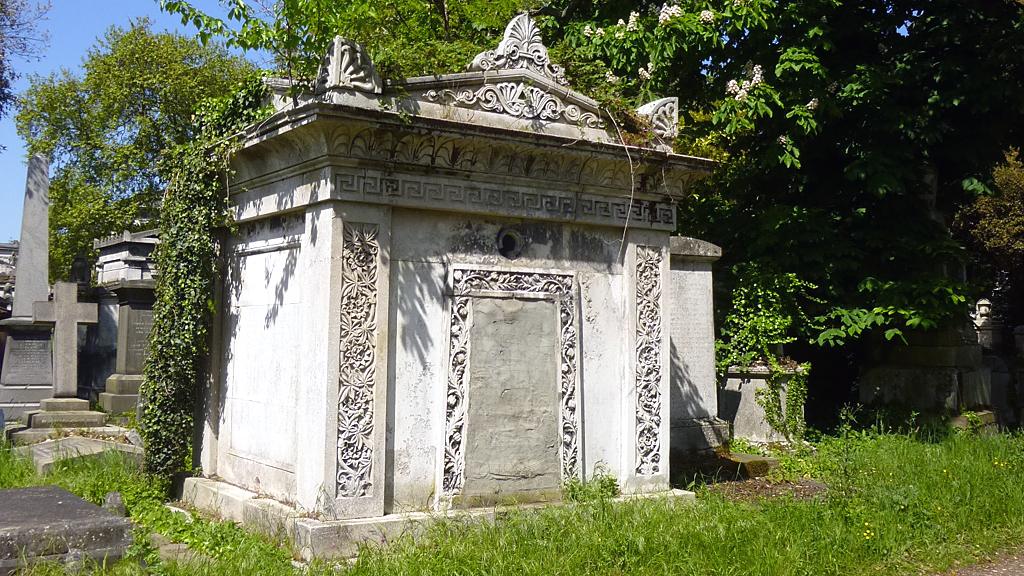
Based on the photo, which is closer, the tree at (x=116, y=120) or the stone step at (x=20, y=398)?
the stone step at (x=20, y=398)

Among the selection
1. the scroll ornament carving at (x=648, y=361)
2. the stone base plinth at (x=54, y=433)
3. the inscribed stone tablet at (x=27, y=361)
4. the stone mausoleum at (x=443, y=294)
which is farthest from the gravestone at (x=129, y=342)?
the scroll ornament carving at (x=648, y=361)

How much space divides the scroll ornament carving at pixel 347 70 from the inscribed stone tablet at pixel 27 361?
33.9ft

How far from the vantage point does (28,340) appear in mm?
13953

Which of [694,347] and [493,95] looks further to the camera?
[694,347]

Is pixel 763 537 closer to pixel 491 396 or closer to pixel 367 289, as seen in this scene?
pixel 491 396

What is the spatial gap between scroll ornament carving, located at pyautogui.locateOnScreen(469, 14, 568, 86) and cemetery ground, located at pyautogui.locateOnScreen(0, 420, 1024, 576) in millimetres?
3354

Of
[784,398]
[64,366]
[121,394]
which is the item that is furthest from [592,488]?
→ [121,394]

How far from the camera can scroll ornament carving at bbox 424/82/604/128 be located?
652 centimetres

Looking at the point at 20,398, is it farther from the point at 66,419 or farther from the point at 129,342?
the point at 66,419

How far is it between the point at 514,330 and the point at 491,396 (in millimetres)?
541

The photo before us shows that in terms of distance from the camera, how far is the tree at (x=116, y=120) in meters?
28.3

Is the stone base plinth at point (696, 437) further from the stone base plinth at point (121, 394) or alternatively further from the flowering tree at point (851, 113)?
the stone base plinth at point (121, 394)

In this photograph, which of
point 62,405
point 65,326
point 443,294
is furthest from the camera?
point 65,326

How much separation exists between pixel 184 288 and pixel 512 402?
9.57 feet
